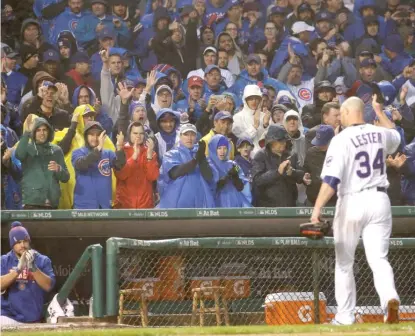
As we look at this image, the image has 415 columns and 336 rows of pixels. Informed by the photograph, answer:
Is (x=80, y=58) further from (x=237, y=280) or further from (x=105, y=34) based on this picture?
(x=237, y=280)

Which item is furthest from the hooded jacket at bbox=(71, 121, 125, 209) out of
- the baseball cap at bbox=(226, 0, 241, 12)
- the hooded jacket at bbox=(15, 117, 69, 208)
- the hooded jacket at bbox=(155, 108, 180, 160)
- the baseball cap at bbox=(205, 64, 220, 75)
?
the baseball cap at bbox=(226, 0, 241, 12)

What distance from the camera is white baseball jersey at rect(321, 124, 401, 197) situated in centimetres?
765

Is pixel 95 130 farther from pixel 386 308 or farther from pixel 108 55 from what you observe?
pixel 386 308

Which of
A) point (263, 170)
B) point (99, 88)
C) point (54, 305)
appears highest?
point (99, 88)

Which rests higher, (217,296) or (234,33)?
(234,33)

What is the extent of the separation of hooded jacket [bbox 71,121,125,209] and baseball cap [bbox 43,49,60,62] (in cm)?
100

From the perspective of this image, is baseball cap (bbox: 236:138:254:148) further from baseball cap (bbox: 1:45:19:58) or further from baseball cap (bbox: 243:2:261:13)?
baseball cap (bbox: 1:45:19:58)

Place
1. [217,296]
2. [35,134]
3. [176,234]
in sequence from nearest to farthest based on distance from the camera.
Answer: [217,296] → [176,234] → [35,134]

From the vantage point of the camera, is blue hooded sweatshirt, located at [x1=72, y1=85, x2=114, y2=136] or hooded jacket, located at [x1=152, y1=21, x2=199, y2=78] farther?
hooded jacket, located at [x1=152, y1=21, x2=199, y2=78]

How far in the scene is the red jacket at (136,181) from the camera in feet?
43.2

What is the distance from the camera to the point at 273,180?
1327 cm

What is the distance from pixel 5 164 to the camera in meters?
12.9

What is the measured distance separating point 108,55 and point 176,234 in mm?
3043

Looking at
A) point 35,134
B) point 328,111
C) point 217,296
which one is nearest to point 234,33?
point 328,111
